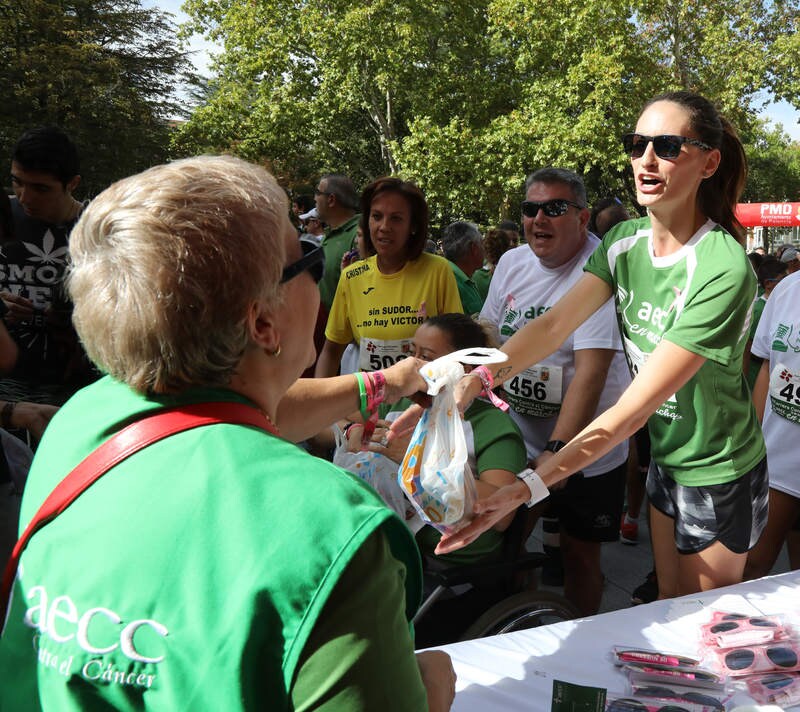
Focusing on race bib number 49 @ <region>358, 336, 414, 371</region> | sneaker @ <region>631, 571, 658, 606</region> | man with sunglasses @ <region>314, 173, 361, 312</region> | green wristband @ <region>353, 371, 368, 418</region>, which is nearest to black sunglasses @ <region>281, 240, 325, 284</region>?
green wristband @ <region>353, 371, 368, 418</region>

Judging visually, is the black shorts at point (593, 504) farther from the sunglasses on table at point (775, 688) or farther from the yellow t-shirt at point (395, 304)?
the sunglasses on table at point (775, 688)

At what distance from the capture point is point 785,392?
2.80 metres

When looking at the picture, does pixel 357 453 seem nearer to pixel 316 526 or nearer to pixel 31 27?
pixel 316 526

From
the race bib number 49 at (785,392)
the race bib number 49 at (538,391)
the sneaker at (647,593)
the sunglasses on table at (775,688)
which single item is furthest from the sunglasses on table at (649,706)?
the sneaker at (647,593)

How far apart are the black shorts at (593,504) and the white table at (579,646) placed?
2.57ft

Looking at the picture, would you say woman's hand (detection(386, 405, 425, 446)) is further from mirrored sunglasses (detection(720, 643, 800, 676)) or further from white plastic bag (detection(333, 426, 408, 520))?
mirrored sunglasses (detection(720, 643, 800, 676))

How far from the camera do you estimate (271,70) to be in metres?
22.8

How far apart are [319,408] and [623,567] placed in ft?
9.42

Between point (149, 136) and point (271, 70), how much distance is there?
16.8 ft

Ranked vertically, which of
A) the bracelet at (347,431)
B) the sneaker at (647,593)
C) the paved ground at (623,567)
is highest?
the bracelet at (347,431)

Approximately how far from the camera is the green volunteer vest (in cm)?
70

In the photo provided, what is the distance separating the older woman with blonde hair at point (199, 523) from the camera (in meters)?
0.71

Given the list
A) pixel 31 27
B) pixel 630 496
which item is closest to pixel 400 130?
pixel 31 27

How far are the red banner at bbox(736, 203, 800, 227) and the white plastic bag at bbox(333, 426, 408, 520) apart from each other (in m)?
24.3
